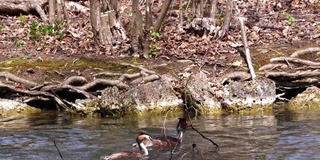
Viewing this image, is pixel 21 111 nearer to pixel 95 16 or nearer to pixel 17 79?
pixel 17 79

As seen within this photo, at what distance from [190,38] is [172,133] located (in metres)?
6.17

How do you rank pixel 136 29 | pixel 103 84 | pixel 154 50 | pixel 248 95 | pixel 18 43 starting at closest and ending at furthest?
pixel 248 95 < pixel 103 84 < pixel 136 29 < pixel 154 50 < pixel 18 43

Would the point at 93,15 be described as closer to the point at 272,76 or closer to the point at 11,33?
the point at 11,33

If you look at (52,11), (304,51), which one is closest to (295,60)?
(304,51)

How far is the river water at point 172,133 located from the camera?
9.12m

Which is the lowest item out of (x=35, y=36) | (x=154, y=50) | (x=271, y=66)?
(x=271, y=66)

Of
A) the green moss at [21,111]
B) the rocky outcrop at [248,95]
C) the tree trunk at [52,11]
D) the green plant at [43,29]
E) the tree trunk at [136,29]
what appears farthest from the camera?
the tree trunk at [52,11]

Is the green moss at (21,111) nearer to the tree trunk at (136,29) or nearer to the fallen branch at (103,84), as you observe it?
the fallen branch at (103,84)

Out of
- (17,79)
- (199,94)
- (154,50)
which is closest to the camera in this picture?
(199,94)

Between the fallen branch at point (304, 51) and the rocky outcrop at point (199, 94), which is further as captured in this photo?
the fallen branch at point (304, 51)

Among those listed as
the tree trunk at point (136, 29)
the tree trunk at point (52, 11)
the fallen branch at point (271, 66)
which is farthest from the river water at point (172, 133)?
the tree trunk at point (52, 11)

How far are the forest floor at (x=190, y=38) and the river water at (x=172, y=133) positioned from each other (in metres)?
2.95

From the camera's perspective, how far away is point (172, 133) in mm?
11070

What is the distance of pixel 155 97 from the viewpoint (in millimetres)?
13227
